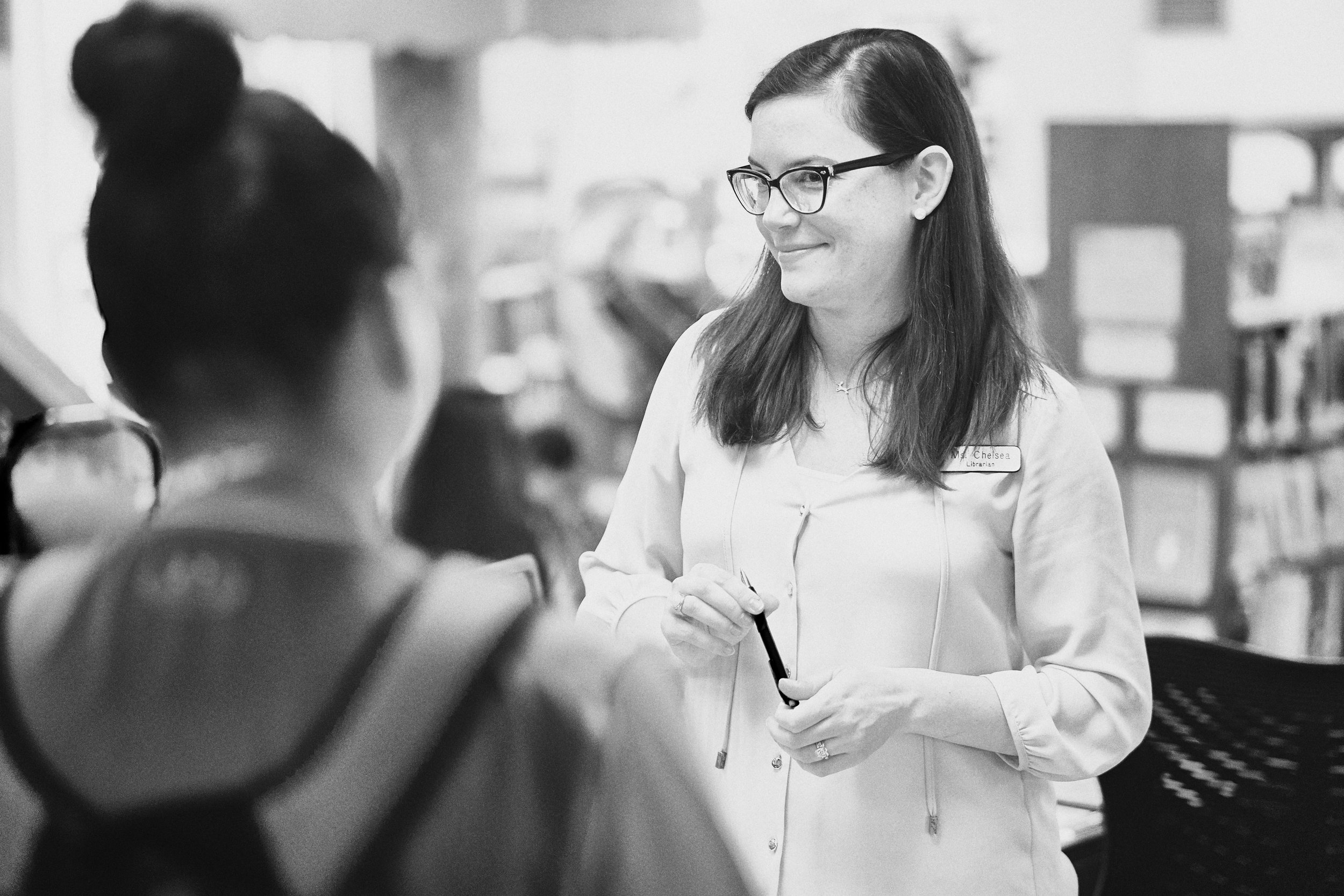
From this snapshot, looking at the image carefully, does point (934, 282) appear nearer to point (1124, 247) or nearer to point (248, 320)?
point (248, 320)

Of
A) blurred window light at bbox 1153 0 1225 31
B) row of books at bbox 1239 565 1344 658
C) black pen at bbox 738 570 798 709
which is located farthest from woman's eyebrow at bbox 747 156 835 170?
blurred window light at bbox 1153 0 1225 31

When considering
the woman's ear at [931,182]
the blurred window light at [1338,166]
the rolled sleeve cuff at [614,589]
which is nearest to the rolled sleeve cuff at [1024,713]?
the rolled sleeve cuff at [614,589]

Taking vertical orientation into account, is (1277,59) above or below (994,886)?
above

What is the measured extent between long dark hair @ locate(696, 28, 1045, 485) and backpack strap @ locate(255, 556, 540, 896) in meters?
0.82

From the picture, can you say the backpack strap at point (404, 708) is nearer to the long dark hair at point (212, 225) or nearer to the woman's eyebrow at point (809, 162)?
the long dark hair at point (212, 225)

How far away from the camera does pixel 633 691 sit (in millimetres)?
486

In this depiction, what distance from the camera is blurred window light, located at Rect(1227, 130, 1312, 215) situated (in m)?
4.82

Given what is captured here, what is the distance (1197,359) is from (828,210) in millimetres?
3498

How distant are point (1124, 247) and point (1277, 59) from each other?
1.66m

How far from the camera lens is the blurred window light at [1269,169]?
4824 millimetres

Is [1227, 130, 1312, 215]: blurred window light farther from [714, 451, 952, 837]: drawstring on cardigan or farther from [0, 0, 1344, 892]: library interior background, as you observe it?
[714, 451, 952, 837]: drawstring on cardigan

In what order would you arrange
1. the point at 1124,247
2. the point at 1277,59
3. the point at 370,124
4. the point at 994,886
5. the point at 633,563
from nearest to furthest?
the point at 370,124 < the point at 994,886 < the point at 633,563 < the point at 1124,247 < the point at 1277,59

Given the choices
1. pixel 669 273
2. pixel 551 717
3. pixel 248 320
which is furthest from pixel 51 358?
pixel 669 273

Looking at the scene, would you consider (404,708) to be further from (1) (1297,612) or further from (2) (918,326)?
(1) (1297,612)
